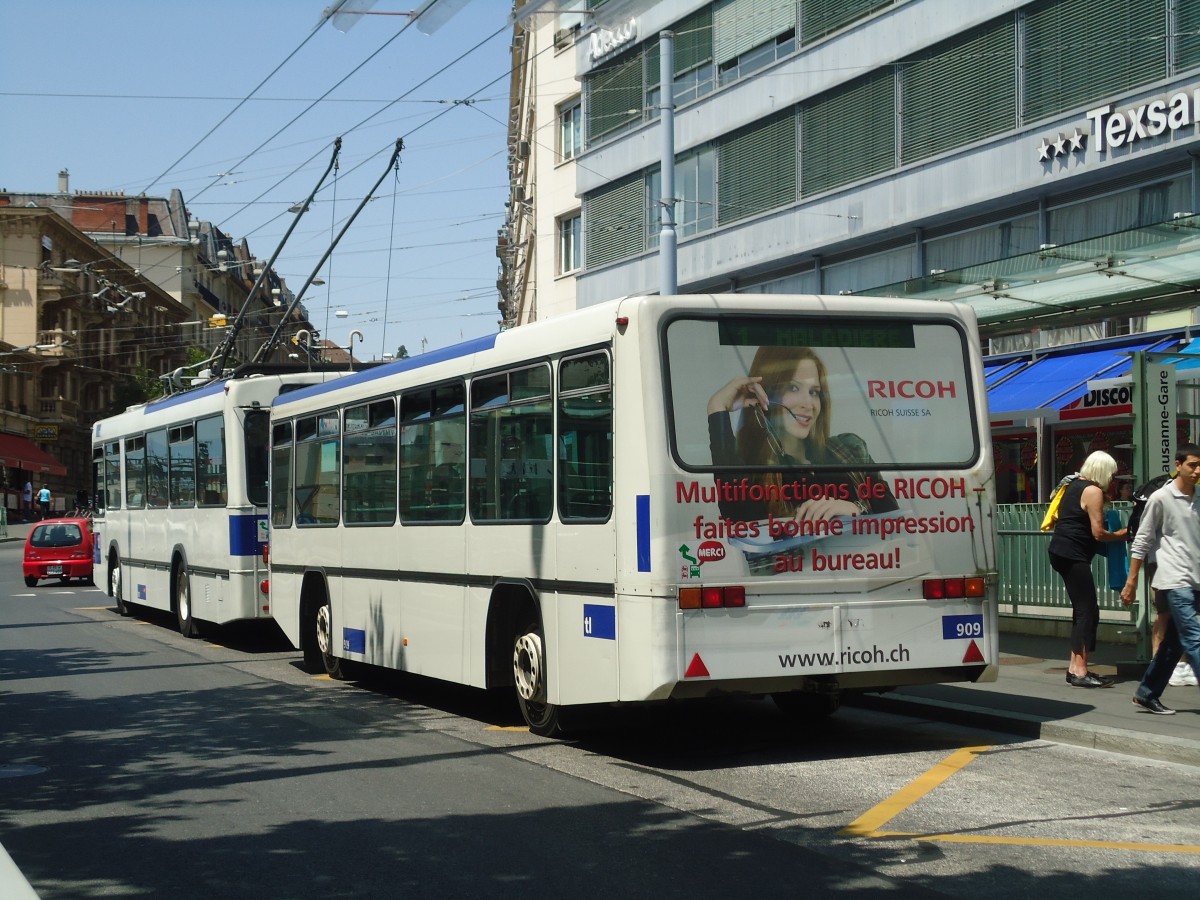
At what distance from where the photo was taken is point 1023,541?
51.7 feet

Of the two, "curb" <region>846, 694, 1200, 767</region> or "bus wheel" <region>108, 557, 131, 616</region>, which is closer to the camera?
"curb" <region>846, 694, 1200, 767</region>

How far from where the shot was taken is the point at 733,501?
8.89m

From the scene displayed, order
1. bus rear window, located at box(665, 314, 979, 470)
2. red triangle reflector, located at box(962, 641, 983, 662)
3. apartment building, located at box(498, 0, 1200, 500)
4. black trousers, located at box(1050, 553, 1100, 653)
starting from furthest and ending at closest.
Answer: apartment building, located at box(498, 0, 1200, 500), black trousers, located at box(1050, 553, 1100, 653), red triangle reflector, located at box(962, 641, 983, 662), bus rear window, located at box(665, 314, 979, 470)

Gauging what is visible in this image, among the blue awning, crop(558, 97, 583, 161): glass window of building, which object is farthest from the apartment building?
crop(558, 97, 583, 161): glass window of building

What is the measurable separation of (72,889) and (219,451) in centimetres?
1197

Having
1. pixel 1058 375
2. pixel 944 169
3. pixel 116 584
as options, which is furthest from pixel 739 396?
pixel 944 169

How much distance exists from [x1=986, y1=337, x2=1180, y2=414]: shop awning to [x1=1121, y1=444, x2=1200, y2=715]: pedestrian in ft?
24.1

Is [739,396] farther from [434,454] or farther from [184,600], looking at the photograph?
[184,600]

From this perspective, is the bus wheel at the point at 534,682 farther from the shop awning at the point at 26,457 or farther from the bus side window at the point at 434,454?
the shop awning at the point at 26,457

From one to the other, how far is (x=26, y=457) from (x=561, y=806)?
68.2 metres

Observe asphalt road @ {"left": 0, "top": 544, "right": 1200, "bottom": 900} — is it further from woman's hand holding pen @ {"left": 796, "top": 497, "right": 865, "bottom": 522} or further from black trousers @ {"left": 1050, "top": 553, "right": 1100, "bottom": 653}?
black trousers @ {"left": 1050, "top": 553, "right": 1100, "bottom": 653}

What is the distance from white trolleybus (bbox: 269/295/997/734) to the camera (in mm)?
8812

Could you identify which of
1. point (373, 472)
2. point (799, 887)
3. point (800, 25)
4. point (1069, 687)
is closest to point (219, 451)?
Result: point (373, 472)

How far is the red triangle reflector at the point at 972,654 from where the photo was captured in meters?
9.47
